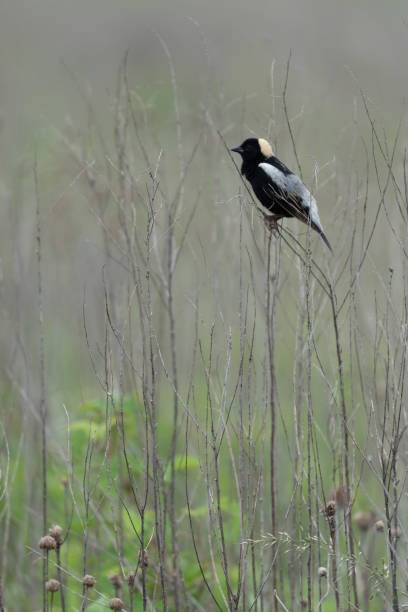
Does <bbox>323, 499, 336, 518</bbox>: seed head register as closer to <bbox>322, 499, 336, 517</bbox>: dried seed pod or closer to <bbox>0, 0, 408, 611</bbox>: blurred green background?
<bbox>322, 499, 336, 517</bbox>: dried seed pod

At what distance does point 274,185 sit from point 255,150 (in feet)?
1.48

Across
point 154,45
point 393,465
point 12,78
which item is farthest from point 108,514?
point 154,45

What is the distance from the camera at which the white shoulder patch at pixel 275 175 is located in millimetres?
3421

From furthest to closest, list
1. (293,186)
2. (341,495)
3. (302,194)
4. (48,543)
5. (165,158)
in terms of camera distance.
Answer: (165,158), (341,495), (293,186), (302,194), (48,543)

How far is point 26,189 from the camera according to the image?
8070mm

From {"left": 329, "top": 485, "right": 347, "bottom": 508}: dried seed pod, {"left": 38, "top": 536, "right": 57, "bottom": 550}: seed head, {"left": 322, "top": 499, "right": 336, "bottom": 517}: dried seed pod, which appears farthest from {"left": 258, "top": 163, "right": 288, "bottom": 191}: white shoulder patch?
{"left": 38, "top": 536, "right": 57, "bottom": 550}: seed head

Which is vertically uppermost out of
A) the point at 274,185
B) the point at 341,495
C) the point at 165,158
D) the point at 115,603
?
the point at 165,158

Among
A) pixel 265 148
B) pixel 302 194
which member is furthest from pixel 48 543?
pixel 265 148

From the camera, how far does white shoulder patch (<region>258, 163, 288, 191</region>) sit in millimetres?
3421

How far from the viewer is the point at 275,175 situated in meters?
3.54

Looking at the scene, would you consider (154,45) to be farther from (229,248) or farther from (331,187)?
(331,187)

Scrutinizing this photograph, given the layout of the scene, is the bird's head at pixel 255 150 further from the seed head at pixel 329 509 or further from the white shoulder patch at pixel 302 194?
the seed head at pixel 329 509

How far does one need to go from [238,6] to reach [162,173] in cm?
1286

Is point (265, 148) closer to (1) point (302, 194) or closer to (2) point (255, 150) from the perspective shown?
(2) point (255, 150)
